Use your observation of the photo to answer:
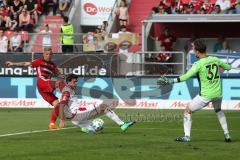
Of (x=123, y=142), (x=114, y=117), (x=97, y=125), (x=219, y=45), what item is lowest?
(x=123, y=142)

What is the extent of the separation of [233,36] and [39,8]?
29.4ft

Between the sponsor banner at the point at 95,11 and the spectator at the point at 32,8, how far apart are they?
7.54 ft

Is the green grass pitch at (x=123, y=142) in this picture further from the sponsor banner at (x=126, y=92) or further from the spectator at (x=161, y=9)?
the spectator at (x=161, y=9)

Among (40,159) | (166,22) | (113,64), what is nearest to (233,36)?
(166,22)

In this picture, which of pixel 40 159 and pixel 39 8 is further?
pixel 39 8

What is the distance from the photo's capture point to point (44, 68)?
67.2ft

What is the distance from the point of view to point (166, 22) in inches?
1336

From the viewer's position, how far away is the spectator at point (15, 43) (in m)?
32.9

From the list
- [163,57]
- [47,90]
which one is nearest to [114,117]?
[47,90]

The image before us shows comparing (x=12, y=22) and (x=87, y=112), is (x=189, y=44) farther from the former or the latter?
(x=87, y=112)

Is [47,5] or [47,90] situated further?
[47,5]

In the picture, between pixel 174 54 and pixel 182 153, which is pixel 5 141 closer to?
pixel 182 153

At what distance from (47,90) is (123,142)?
16.6 ft

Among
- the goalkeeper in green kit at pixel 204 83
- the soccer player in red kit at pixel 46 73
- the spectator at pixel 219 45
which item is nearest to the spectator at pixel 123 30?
the spectator at pixel 219 45
